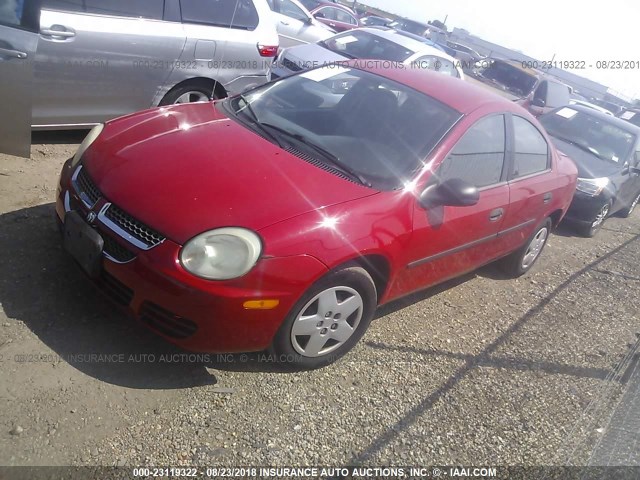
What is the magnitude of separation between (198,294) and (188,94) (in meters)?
3.62

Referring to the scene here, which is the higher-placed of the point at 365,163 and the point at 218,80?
the point at 365,163

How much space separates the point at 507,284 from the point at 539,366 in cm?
131

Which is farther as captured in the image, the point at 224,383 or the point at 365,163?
Answer: the point at 365,163

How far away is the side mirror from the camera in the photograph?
10.4ft

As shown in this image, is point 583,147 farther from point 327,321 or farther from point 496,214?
point 327,321

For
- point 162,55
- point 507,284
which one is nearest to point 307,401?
point 507,284

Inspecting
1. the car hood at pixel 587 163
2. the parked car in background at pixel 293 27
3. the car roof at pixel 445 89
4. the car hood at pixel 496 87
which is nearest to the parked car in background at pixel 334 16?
the car hood at pixel 496 87

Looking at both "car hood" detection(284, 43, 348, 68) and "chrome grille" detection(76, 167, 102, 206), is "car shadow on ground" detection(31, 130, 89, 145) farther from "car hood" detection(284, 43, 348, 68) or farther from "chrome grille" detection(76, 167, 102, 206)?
"car hood" detection(284, 43, 348, 68)

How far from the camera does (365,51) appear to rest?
28.1 feet

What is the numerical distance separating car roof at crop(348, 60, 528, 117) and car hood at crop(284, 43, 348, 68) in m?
3.66

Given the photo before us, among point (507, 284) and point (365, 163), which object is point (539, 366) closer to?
point (507, 284)

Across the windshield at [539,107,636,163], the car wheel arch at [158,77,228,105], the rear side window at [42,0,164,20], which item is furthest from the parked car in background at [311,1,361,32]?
the rear side window at [42,0,164,20]

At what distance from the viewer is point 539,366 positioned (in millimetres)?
3725

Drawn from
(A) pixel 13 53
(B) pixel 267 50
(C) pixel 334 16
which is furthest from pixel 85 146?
(C) pixel 334 16
